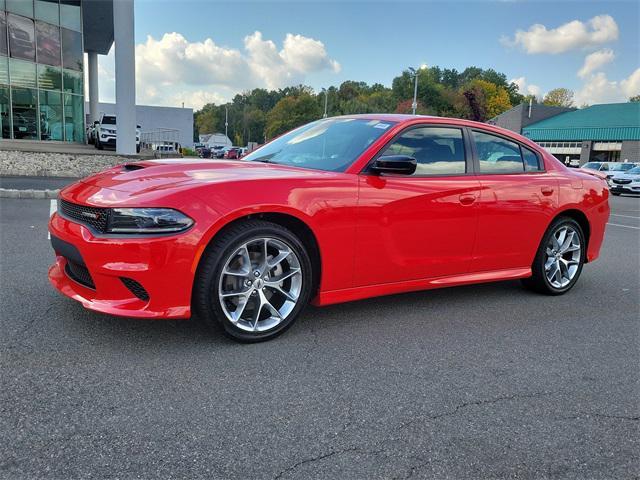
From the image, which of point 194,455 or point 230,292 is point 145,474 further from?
point 230,292

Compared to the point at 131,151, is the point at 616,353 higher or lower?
lower

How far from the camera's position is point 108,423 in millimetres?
2328

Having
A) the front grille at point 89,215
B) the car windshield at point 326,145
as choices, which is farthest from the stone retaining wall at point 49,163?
the front grille at point 89,215

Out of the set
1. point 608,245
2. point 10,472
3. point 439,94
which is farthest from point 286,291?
point 439,94

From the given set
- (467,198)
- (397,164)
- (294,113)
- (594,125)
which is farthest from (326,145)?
(294,113)

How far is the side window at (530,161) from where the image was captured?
15.4 ft

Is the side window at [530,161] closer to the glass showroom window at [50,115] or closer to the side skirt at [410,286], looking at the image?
the side skirt at [410,286]

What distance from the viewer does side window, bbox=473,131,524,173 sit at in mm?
4367

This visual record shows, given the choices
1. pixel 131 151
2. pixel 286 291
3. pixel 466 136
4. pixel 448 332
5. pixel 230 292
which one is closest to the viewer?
pixel 230 292

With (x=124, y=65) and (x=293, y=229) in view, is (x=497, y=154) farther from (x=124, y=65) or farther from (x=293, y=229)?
(x=124, y=65)

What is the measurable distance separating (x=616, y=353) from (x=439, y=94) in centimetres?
9068

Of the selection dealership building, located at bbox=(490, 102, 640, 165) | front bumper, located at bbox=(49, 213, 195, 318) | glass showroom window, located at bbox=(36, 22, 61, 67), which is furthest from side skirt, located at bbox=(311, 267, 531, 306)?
dealership building, located at bbox=(490, 102, 640, 165)

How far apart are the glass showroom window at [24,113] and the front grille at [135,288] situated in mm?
25010

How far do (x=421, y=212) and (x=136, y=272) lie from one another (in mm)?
A: 2013
